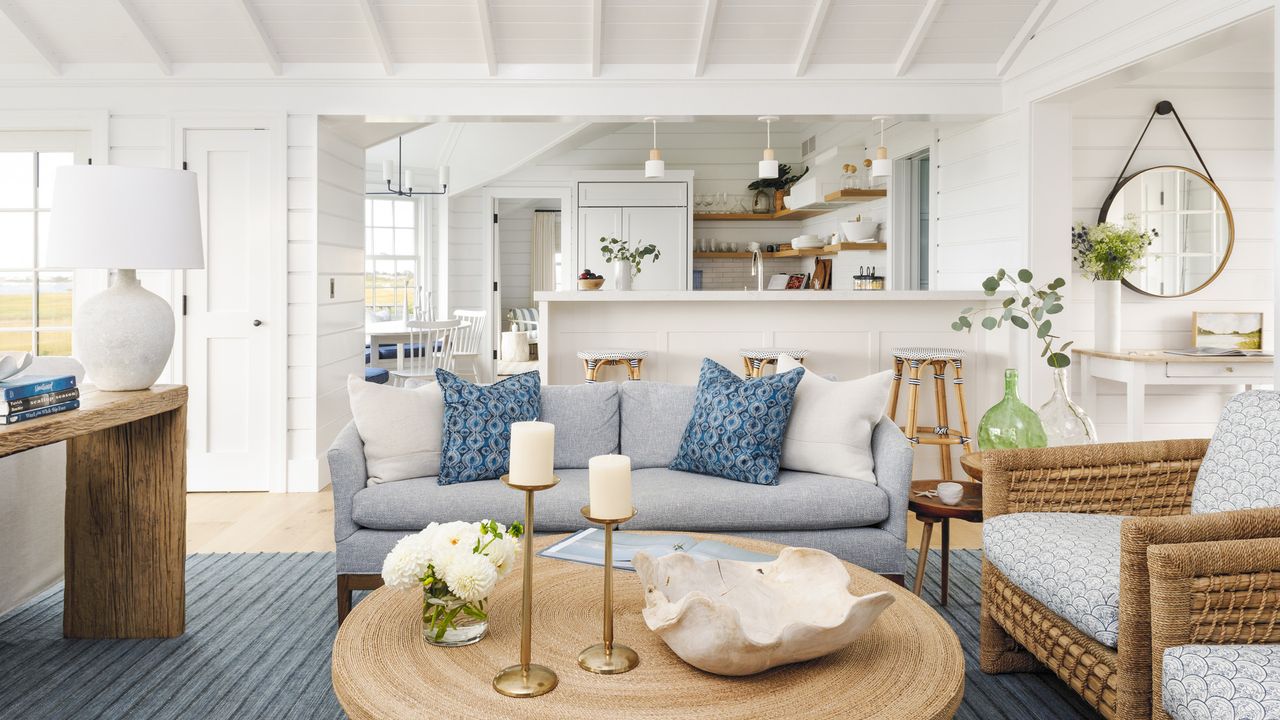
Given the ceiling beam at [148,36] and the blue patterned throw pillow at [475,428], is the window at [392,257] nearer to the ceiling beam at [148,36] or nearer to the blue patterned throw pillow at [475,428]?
the ceiling beam at [148,36]

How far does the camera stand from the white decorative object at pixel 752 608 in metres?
1.42

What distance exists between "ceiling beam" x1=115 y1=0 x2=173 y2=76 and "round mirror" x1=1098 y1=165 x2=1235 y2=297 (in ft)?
17.1

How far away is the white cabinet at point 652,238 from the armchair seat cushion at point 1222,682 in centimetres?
705

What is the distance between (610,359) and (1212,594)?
10.9 feet

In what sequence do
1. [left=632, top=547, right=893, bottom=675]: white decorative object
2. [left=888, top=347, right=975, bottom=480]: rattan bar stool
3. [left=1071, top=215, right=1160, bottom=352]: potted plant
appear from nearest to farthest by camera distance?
1. [left=632, top=547, right=893, bottom=675]: white decorative object
2. [left=888, top=347, right=975, bottom=480]: rattan bar stool
3. [left=1071, top=215, right=1160, bottom=352]: potted plant

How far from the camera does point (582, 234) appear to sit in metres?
8.58

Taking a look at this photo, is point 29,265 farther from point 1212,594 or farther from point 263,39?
point 1212,594

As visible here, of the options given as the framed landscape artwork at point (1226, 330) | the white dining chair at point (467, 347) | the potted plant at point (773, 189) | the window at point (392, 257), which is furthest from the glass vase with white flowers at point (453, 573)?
the window at point (392, 257)

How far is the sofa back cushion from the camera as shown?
6.76 ft

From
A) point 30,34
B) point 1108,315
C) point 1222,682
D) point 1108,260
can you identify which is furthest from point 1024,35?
point 30,34

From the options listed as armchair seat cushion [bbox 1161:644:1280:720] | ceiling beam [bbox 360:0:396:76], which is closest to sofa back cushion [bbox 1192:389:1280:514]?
armchair seat cushion [bbox 1161:644:1280:720]

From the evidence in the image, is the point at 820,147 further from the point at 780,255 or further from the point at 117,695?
the point at 117,695

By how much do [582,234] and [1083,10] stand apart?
5.20 meters

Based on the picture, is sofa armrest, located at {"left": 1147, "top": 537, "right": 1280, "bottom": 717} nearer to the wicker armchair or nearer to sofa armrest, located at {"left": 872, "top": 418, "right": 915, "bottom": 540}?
the wicker armchair
